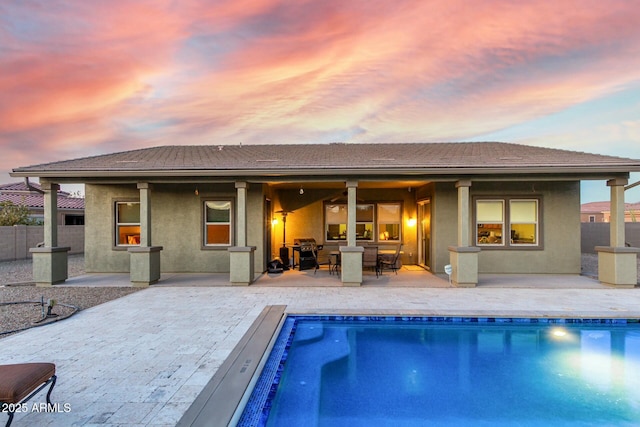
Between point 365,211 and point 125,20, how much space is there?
924cm


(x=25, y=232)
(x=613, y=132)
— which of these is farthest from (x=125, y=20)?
(x=613, y=132)

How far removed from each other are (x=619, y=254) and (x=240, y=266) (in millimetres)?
9260

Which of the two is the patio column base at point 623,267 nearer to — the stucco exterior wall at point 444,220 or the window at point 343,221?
the stucco exterior wall at point 444,220

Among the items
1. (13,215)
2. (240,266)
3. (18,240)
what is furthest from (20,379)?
(13,215)

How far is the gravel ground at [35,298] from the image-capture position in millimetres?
5336

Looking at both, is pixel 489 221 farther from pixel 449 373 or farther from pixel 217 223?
pixel 217 223

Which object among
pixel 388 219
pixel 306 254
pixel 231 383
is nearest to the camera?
pixel 231 383

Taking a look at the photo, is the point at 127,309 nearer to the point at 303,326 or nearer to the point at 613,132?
the point at 303,326

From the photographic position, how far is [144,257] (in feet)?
27.2

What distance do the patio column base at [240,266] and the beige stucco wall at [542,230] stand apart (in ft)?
17.9

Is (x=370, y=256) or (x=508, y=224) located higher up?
(x=508, y=224)

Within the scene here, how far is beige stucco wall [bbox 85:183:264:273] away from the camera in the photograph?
10.0 m

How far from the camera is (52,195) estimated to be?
8.52 metres

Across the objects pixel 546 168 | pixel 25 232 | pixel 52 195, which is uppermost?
pixel 546 168
